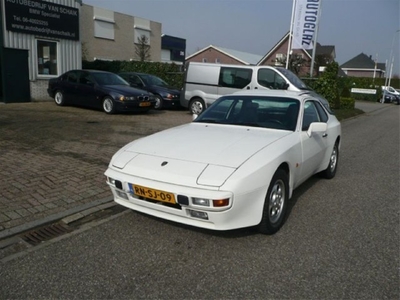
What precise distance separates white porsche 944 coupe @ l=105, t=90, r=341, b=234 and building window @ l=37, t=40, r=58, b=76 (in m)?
12.4

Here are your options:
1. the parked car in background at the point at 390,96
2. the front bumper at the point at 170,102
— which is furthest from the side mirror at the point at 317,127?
the parked car in background at the point at 390,96

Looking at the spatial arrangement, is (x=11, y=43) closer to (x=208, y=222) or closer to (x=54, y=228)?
(x=54, y=228)

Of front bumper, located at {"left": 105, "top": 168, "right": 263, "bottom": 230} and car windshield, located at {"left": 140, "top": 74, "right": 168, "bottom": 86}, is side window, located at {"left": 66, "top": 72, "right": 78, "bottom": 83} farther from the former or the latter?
front bumper, located at {"left": 105, "top": 168, "right": 263, "bottom": 230}

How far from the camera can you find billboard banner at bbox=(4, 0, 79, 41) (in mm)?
13188

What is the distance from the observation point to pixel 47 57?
1490 cm

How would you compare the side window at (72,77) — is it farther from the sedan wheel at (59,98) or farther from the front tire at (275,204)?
the front tire at (275,204)

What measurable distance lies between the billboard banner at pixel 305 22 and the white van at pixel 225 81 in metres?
6.29

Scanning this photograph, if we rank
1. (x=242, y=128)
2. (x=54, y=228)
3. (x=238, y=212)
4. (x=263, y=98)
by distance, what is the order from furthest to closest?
(x=263, y=98), (x=242, y=128), (x=54, y=228), (x=238, y=212)

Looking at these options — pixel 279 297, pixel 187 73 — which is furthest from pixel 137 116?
pixel 279 297

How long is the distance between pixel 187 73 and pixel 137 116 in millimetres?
2767

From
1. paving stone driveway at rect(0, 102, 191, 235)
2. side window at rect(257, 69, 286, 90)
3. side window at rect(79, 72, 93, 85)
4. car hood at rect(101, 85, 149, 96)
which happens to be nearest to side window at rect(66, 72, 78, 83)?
side window at rect(79, 72, 93, 85)

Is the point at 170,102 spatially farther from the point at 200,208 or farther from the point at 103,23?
the point at 103,23

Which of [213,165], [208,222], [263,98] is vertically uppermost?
[263,98]

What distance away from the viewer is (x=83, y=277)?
9.18 feet
